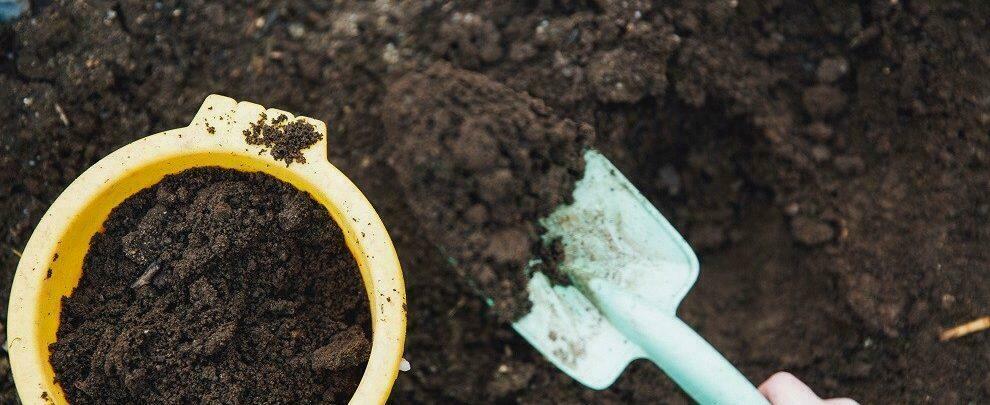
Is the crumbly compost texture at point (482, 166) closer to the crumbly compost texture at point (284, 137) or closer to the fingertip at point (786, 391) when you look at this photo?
the crumbly compost texture at point (284, 137)

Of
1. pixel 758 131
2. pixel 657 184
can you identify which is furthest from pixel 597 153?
pixel 758 131

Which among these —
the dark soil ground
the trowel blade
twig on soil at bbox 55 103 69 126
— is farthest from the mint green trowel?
twig on soil at bbox 55 103 69 126

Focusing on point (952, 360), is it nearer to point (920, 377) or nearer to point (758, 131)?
point (920, 377)

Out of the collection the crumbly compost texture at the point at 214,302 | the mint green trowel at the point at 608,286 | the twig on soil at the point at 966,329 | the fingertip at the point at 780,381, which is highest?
the crumbly compost texture at the point at 214,302

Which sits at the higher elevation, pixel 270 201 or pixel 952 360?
pixel 270 201

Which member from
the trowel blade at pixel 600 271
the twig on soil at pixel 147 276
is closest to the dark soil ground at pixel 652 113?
the trowel blade at pixel 600 271

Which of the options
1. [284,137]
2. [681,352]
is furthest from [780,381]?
[284,137]

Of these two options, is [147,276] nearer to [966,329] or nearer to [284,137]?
[284,137]
